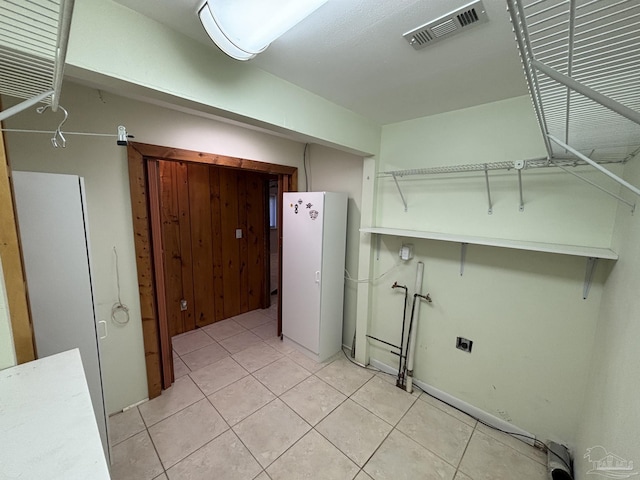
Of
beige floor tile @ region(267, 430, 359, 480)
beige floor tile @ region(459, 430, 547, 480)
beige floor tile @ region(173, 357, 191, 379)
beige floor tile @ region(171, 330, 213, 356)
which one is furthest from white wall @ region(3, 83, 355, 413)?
beige floor tile @ region(459, 430, 547, 480)

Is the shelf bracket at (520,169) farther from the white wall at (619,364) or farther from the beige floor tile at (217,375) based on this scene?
the beige floor tile at (217,375)

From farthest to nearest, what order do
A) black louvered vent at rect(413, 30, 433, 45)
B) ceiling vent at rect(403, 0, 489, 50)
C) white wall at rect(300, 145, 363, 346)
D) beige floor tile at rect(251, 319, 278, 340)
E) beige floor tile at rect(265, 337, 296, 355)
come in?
1. beige floor tile at rect(251, 319, 278, 340)
2. beige floor tile at rect(265, 337, 296, 355)
3. white wall at rect(300, 145, 363, 346)
4. black louvered vent at rect(413, 30, 433, 45)
5. ceiling vent at rect(403, 0, 489, 50)

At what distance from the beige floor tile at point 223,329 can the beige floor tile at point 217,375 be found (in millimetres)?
561

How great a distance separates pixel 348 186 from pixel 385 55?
4.96ft

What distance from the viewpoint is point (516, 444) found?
1.76 m

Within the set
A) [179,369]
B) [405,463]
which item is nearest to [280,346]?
[179,369]

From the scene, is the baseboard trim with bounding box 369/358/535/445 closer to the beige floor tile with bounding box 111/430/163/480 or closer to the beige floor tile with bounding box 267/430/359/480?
the beige floor tile with bounding box 267/430/359/480

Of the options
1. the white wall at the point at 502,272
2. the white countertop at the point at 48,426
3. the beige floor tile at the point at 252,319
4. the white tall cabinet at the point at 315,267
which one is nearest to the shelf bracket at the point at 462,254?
the white wall at the point at 502,272

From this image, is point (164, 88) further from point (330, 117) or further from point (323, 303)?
point (323, 303)

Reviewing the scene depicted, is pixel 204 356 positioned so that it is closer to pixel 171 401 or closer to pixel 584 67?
pixel 171 401

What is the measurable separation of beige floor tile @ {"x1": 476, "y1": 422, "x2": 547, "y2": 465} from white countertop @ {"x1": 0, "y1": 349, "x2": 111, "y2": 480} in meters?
2.33

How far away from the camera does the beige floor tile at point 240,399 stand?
1967 mm

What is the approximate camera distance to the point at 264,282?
406 cm

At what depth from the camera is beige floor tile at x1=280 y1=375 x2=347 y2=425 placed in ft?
6.51
